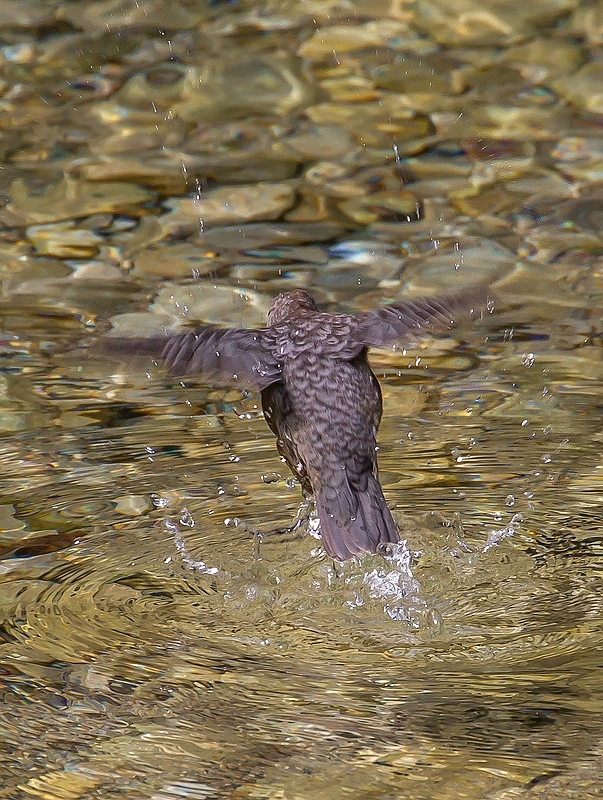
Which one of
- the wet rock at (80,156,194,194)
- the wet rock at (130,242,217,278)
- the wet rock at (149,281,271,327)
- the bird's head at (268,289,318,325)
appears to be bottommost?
the wet rock at (149,281,271,327)

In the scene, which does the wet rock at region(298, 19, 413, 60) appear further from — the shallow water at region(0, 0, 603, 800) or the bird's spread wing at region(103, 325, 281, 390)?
the bird's spread wing at region(103, 325, 281, 390)

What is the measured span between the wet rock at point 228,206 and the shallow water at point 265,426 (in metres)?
0.03

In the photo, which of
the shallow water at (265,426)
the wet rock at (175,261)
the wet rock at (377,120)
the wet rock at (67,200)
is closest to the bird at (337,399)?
the shallow water at (265,426)

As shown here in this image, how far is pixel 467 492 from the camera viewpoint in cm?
441

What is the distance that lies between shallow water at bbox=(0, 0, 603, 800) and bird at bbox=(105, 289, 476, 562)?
171 millimetres

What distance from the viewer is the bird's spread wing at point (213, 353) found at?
11.9ft

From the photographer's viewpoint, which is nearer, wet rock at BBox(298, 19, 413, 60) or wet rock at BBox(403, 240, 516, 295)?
wet rock at BBox(403, 240, 516, 295)

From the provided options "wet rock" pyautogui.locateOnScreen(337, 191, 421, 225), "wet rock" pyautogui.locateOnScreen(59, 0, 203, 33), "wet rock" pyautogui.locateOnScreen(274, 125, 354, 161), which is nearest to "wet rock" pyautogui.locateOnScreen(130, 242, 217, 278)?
"wet rock" pyautogui.locateOnScreen(337, 191, 421, 225)

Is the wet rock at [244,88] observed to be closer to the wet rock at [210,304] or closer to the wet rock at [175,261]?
the wet rock at [175,261]

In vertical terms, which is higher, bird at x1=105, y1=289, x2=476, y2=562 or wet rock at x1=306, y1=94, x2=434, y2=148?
bird at x1=105, y1=289, x2=476, y2=562

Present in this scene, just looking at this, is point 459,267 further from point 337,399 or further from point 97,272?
point 337,399

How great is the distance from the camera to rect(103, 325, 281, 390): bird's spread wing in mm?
3631

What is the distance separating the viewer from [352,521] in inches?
157

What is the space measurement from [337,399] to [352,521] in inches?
15.0
